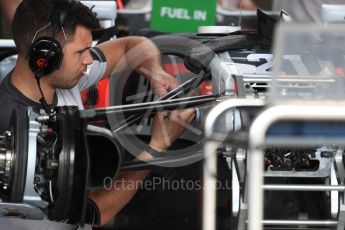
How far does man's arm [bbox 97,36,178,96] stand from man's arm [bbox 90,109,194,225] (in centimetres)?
29

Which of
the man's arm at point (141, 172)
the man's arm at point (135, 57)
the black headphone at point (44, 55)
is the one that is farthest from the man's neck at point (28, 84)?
the man's arm at point (135, 57)

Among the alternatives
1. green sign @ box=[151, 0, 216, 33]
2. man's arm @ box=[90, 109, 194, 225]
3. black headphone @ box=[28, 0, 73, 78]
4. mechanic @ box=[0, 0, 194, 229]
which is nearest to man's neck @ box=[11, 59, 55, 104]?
mechanic @ box=[0, 0, 194, 229]

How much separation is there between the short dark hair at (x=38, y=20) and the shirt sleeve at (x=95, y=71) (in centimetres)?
31

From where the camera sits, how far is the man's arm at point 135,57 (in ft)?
8.89

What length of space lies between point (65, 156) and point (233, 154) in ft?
1.40

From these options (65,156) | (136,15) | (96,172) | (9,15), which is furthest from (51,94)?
(136,15)

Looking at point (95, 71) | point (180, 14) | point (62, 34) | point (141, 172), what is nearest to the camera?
point (62, 34)

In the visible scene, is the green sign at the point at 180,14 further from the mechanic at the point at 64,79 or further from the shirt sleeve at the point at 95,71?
the mechanic at the point at 64,79

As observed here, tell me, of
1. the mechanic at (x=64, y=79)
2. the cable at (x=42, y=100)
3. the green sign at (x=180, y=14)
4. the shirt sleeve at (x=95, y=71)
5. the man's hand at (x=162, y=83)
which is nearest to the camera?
the cable at (x=42, y=100)

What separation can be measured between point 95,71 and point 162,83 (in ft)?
0.84

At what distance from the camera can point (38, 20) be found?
2.33m

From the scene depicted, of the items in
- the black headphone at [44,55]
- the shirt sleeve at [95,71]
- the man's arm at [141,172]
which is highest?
the black headphone at [44,55]

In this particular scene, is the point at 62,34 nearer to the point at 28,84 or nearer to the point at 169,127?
the point at 28,84

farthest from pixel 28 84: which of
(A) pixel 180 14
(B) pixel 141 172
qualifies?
(A) pixel 180 14
